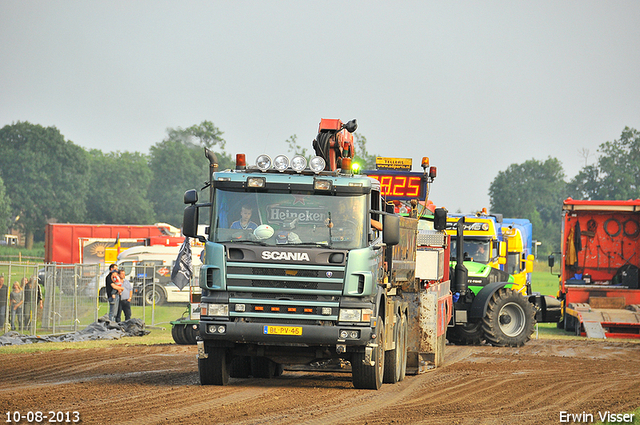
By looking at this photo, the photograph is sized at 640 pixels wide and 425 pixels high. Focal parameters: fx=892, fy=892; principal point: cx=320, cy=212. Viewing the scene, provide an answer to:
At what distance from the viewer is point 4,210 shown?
8688 centimetres

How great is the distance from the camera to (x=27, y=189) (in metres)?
93.9

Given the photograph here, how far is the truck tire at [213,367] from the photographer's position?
42.5 feet

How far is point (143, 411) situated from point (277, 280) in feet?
8.84

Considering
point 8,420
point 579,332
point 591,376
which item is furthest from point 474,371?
point 579,332

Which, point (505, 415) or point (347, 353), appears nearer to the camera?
point (505, 415)

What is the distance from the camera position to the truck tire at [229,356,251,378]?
1448 cm

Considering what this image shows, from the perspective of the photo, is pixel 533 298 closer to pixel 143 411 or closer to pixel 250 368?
pixel 250 368

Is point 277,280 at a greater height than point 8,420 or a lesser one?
greater

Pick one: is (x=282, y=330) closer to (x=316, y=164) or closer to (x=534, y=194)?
(x=316, y=164)

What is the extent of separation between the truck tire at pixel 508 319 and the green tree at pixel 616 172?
3552 inches

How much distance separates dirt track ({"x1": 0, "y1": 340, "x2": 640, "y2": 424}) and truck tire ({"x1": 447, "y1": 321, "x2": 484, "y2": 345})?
3.52 m

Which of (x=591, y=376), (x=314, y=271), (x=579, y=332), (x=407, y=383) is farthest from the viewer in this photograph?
(x=579, y=332)

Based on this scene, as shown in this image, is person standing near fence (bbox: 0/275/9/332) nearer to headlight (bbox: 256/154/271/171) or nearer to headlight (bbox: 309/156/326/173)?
headlight (bbox: 256/154/271/171)

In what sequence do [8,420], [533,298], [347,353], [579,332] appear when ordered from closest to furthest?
[8,420]
[347,353]
[533,298]
[579,332]
